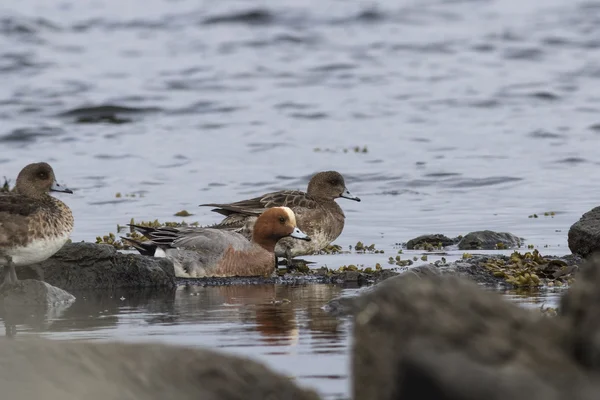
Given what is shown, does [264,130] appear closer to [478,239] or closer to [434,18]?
[478,239]

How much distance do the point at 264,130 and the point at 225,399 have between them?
633 inches

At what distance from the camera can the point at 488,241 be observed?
36.0 ft

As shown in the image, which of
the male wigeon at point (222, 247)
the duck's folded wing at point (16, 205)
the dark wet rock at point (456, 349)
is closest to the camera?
the dark wet rock at point (456, 349)

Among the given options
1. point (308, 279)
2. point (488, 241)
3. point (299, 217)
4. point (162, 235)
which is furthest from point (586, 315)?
point (299, 217)

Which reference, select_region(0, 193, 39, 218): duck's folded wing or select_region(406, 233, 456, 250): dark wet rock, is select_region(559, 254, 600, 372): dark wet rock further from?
select_region(406, 233, 456, 250): dark wet rock

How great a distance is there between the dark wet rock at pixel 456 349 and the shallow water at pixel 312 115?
141cm

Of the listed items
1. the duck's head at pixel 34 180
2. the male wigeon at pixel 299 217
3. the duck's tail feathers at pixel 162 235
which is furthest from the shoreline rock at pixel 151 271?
the male wigeon at pixel 299 217

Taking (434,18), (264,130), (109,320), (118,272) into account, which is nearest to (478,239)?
(118,272)

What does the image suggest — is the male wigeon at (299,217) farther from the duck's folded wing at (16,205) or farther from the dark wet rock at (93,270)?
the duck's folded wing at (16,205)

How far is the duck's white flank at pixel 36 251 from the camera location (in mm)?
8297

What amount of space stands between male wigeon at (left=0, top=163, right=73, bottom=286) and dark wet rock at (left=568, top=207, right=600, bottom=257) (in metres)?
4.23

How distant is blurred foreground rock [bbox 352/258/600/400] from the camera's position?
2973 millimetres

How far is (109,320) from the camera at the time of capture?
759 centimetres

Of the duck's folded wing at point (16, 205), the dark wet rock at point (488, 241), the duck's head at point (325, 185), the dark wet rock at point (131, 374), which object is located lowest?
the dark wet rock at point (131, 374)
